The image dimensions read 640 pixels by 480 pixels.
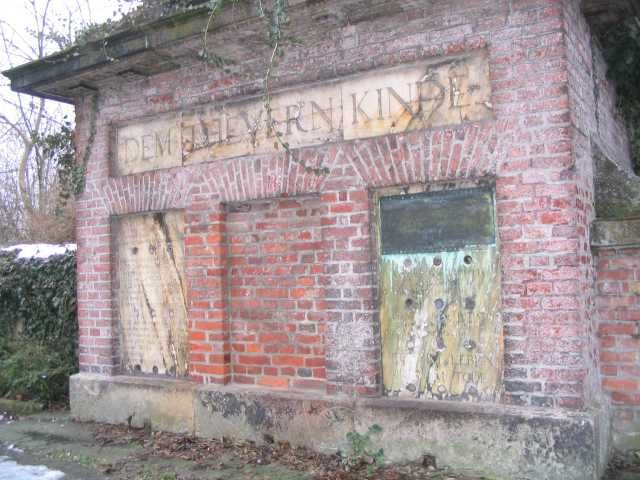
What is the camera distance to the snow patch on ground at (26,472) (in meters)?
4.88

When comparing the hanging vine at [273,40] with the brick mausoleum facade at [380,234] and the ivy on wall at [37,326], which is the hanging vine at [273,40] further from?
the ivy on wall at [37,326]

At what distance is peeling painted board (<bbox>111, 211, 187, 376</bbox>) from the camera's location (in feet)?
19.8

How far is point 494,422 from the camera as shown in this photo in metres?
4.22

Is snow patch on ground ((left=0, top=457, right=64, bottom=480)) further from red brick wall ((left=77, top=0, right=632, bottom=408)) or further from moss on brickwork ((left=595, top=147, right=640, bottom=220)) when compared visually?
moss on brickwork ((left=595, top=147, right=640, bottom=220))

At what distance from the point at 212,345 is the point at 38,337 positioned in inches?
161

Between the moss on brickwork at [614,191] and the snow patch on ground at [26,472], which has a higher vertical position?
the moss on brickwork at [614,191]

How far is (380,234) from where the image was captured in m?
4.84

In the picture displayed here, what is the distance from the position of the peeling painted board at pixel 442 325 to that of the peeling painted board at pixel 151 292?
91.0 inches

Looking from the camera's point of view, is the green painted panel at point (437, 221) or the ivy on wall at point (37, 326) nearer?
the green painted panel at point (437, 221)

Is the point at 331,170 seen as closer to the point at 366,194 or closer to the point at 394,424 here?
the point at 366,194

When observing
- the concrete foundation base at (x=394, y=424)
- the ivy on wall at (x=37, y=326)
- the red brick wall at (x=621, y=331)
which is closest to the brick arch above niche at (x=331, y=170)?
the red brick wall at (x=621, y=331)

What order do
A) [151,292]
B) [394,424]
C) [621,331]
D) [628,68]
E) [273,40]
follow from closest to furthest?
1. [621,331]
2. [394,424]
3. [273,40]
4. [628,68]
5. [151,292]

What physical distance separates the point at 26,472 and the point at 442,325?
3.69 m

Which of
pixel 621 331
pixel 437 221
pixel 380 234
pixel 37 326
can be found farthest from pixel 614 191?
pixel 37 326
